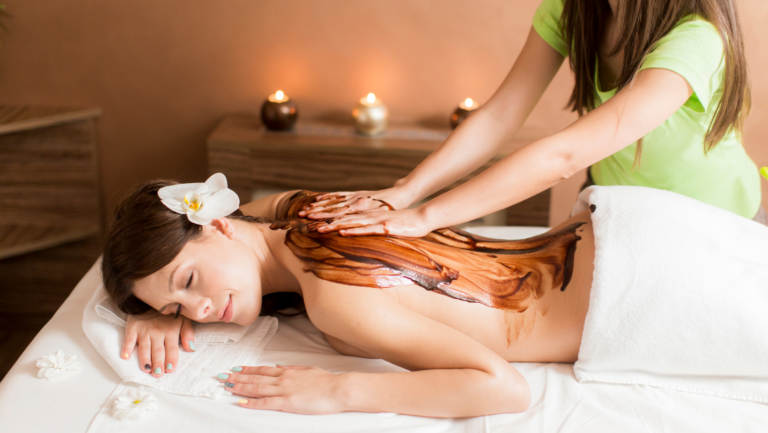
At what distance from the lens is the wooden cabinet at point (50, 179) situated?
7.80ft

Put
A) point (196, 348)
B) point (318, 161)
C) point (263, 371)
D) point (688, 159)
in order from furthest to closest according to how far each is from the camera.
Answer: point (318, 161) → point (688, 159) → point (196, 348) → point (263, 371)

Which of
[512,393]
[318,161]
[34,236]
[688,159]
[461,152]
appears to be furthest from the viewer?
[34,236]

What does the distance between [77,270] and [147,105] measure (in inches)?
31.4

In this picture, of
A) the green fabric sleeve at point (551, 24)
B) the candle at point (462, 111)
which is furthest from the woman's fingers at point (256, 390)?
the candle at point (462, 111)

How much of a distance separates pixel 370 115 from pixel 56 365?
149cm

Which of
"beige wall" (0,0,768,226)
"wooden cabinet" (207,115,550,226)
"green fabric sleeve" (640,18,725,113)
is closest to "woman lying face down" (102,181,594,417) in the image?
"green fabric sleeve" (640,18,725,113)

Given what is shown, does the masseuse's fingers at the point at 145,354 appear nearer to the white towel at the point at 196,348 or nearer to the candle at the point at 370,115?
the white towel at the point at 196,348

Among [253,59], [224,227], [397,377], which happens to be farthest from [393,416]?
[253,59]

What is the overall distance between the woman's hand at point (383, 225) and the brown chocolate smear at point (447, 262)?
13 millimetres

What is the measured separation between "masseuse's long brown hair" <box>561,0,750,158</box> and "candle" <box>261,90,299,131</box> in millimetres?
1236

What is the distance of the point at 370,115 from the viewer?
2312 millimetres

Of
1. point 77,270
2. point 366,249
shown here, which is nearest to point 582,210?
point 366,249

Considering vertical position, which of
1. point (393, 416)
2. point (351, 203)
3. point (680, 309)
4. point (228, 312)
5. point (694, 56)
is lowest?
point (393, 416)

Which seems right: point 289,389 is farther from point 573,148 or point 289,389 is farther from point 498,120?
point 498,120
